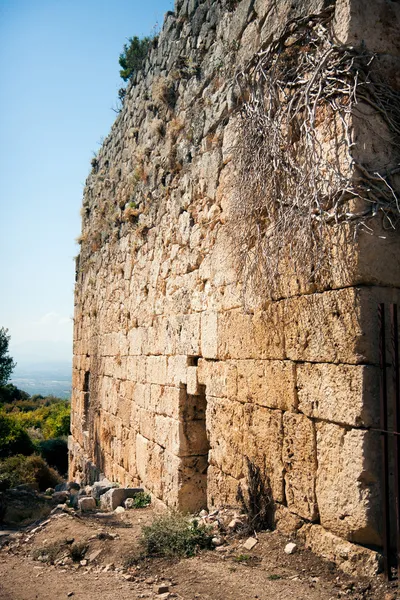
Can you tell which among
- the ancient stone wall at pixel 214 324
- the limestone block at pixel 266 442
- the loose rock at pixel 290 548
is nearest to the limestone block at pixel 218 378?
the ancient stone wall at pixel 214 324

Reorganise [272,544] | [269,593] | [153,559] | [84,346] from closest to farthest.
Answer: [269,593] → [272,544] → [153,559] → [84,346]

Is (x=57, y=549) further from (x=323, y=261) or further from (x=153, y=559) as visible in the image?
(x=323, y=261)

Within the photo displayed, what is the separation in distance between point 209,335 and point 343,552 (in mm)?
2440

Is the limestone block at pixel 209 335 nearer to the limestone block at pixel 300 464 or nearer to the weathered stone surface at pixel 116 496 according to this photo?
the limestone block at pixel 300 464

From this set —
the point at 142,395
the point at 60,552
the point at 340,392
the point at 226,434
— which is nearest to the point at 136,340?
the point at 142,395

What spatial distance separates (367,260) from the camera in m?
3.50

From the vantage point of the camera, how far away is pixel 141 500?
6484 mm

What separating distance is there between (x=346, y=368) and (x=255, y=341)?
3.79ft

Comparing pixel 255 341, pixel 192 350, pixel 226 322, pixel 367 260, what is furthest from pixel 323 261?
pixel 192 350

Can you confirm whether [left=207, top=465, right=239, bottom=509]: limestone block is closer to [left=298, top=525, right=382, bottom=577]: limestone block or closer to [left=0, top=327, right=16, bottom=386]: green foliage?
[left=298, top=525, right=382, bottom=577]: limestone block

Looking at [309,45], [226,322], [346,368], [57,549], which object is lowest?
[57,549]

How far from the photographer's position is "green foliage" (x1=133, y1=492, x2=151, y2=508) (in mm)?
6410

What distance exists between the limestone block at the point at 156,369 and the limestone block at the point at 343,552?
295cm

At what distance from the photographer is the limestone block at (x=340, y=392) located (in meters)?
3.39
